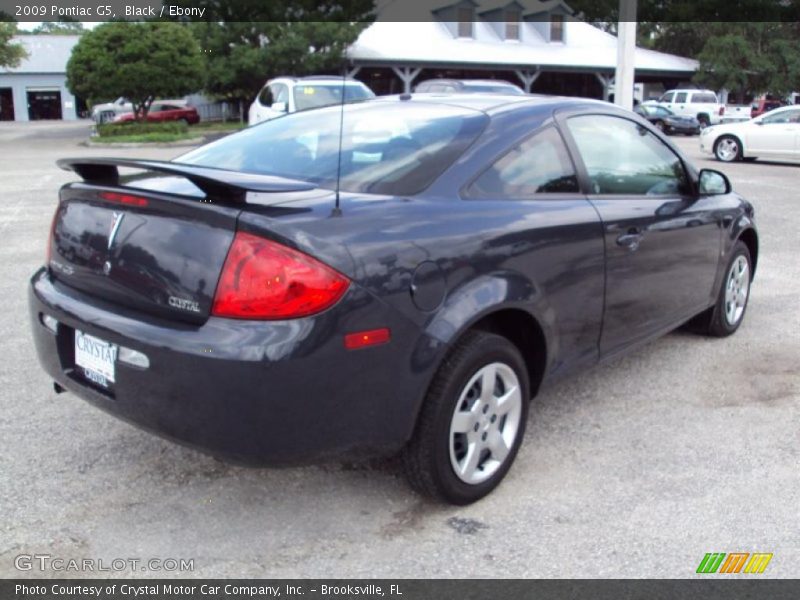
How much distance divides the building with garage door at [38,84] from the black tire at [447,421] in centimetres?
5918

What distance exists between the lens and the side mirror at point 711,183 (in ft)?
15.2

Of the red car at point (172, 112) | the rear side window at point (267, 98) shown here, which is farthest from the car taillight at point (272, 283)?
the red car at point (172, 112)

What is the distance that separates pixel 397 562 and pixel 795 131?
1830 centimetres

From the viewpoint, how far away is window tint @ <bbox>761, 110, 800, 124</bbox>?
716 inches

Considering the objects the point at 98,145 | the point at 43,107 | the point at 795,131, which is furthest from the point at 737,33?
the point at 43,107

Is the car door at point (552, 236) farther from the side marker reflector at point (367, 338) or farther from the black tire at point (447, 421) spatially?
the side marker reflector at point (367, 338)

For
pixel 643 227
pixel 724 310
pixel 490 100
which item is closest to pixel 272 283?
pixel 490 100

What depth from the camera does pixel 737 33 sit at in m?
46.1

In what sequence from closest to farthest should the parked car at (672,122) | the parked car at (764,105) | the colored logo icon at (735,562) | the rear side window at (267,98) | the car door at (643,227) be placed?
the colored logo icon at (735,562) → the car door at (643,227) → the rear side window at (267,98) → the parked car at (672,122) → the parked car at (764,105)

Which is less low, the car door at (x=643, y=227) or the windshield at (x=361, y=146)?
the windshield at (x=361, y=146)

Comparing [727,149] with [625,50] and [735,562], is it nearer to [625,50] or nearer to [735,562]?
[625,50]

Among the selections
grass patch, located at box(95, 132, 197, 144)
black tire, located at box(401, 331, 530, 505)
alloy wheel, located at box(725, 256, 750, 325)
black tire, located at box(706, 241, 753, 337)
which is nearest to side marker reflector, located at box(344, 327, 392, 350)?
black tire, located at box(401, 331, 530, 505)

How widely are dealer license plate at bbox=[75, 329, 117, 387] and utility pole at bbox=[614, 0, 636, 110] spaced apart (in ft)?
50.1

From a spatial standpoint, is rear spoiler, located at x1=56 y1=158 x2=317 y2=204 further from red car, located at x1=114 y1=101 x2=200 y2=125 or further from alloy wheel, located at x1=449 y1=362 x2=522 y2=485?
red car, located at x1=114 y1=101 x2=200 y2=125
